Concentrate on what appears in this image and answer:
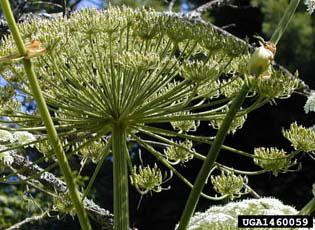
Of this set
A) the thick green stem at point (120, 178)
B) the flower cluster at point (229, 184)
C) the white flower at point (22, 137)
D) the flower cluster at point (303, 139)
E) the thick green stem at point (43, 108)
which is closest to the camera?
the thick green stem at point (43, 108)

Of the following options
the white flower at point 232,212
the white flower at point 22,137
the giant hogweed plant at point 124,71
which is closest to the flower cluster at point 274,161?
the giant hogweed plant at point 124,71

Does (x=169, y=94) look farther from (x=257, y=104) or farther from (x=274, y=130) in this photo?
(x=274, y=130)

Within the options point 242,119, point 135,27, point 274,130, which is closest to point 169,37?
point 135,27

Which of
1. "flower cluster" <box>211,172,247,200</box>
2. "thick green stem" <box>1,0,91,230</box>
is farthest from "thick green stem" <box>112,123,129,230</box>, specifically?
"flower cluster" <box>211,172,247,200</box>

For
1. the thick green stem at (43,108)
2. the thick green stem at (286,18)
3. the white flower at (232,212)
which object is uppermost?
the thick green stem at (286,18)

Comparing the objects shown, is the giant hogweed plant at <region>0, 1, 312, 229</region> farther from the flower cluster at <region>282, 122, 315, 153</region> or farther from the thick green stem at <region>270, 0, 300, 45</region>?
the thick green stem at <region>270, 0, 300, 45</region>

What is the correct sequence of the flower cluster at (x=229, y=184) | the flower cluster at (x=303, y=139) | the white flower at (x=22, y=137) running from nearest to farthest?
the flower cluster at (x=303, y=139) → the flower cluster at (x=229, y=184) → the white flower at (x=22, y=137)

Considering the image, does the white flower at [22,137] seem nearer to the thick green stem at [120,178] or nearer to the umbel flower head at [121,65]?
the umbel flower head at [121,65]

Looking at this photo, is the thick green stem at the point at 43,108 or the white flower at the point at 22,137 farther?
the white flower at the point at 22,137
